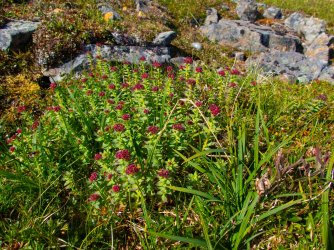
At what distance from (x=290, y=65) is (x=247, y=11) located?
20.6 feet

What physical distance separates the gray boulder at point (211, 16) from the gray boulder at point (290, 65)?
398 centimetres

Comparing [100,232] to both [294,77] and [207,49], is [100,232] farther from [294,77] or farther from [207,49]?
[207,49]

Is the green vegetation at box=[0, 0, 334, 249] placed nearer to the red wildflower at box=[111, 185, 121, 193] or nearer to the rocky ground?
the red wildflower at box=[111, 185, 121, 193]

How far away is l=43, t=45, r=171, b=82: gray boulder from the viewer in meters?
7.35

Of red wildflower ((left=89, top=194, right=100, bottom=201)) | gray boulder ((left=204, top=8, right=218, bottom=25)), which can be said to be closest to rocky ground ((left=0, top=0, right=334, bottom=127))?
gray boulder ((left=204, top=8, right=218, bottom=25))

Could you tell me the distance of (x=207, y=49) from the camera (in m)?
10.8

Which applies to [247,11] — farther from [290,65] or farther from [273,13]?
[290,65]

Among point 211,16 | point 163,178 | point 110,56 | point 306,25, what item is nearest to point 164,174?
point 163,178

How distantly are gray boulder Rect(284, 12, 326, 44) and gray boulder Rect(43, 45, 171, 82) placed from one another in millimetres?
8499

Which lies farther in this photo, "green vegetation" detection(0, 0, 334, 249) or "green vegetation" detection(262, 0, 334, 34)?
"green vegetation" detection(262, 0, 334, 34)

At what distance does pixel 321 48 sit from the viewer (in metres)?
12.4

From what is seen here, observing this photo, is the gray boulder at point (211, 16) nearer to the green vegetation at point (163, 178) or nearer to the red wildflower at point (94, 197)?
the green vegetation at point (163, 178)

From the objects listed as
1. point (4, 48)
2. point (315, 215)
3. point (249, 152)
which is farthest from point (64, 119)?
point (4, 48)

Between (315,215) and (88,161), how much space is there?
103 inches
